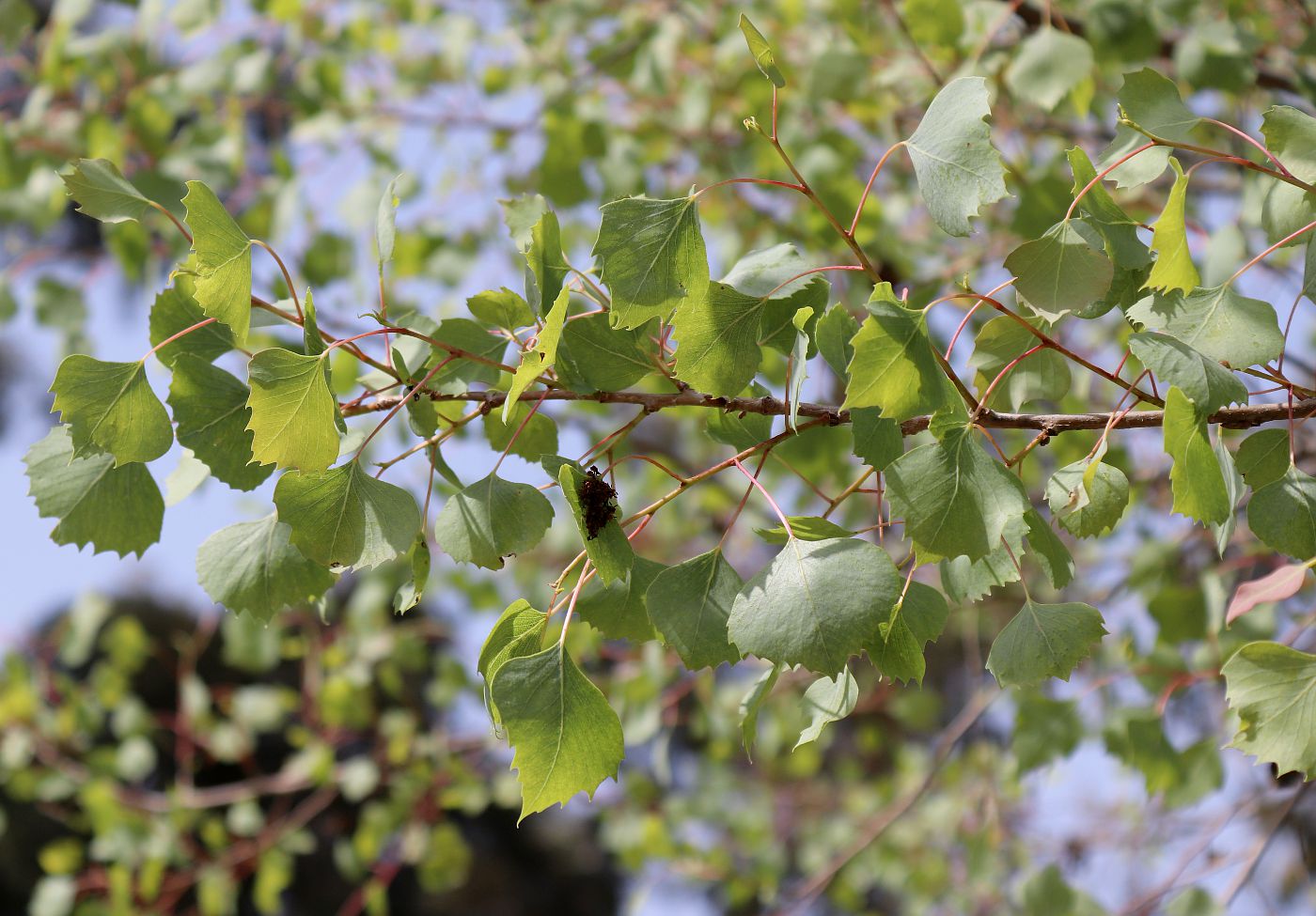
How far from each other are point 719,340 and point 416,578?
22 cm

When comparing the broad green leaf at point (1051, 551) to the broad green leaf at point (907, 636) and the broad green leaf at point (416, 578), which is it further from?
the broad green leaf at point (416, 578)

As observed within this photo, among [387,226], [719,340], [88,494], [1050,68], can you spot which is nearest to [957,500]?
[719,340]

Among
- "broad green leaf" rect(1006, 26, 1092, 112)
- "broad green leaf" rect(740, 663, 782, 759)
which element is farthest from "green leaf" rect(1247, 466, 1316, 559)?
"broad green leaf" rect(1006, 26, 1092, 112)

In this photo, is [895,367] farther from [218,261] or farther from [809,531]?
[218,261]

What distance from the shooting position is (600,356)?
671 millimetres

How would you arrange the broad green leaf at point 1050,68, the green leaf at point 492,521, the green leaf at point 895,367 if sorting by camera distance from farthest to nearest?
the broad green leaf at point 1050,68
the green leaf at point 492,521
the green leaf at point 895,367

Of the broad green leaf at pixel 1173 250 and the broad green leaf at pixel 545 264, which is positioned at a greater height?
the broad green leaf at pixel 1173 250

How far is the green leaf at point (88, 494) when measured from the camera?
0.69m

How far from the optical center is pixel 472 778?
94.9 inches

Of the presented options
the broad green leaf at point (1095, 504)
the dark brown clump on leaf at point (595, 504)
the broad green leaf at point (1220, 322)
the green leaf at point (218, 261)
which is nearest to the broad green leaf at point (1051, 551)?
the broad green leaf at point (1095, 504)

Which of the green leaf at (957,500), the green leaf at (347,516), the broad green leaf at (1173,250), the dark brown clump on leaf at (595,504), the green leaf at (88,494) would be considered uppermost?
the broad green leaf at (1173,250)

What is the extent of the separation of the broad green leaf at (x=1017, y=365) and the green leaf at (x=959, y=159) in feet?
0.31

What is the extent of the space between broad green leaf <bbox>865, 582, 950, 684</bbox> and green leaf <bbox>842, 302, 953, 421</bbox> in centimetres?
13

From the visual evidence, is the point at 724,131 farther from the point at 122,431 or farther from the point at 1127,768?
the point at 122,431
